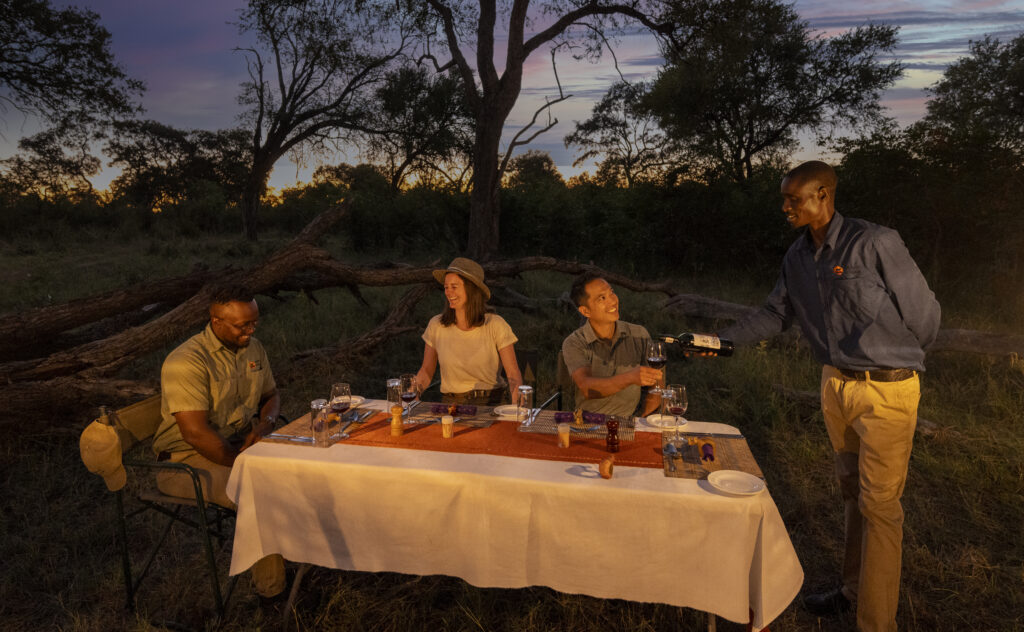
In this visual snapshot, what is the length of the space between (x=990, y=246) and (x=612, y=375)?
9.10 metres

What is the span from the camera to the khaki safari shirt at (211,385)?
299cm

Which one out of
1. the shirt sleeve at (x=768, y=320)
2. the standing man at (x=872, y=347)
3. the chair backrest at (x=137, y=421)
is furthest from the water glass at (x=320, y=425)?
the standing man at (x=872, y=347)

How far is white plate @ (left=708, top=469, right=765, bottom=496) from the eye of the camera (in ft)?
7.07

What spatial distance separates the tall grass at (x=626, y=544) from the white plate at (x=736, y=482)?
1.08 m

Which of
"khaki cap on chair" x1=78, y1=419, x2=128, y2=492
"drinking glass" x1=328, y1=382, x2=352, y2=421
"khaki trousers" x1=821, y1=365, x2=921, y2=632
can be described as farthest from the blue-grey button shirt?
"khaki cap on chair" x1=78, y1=419, x2=128, y2=492

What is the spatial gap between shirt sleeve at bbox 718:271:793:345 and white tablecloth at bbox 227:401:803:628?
126 centimetres

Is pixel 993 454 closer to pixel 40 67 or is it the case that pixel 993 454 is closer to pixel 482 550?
pixel 482 550

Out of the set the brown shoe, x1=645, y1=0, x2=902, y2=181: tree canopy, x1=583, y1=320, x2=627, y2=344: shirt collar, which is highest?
x1=645, y1=0, x2=902, y2=181: tree canopy

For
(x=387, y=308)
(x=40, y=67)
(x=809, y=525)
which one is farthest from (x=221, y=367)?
(x=40, y=67)

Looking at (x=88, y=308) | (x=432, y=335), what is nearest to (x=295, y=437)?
(x=432, y=335)

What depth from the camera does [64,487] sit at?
4461mm

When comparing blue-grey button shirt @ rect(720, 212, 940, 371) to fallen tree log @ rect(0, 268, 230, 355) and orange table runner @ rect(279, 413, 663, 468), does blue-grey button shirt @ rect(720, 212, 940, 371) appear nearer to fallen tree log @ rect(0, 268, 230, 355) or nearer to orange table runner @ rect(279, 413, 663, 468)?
orange table runner @ rect(279, 413, 663, 468)

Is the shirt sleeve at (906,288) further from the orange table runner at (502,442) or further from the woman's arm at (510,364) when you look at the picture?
the woman's arm at (510,364)

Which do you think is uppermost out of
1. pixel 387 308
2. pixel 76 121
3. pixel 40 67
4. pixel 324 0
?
pixel 324 0
